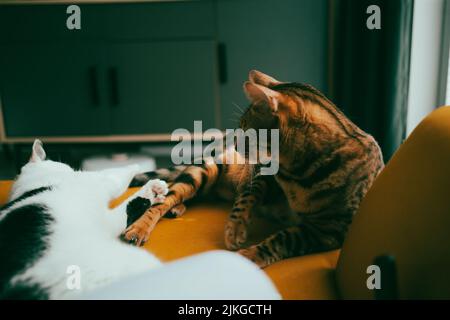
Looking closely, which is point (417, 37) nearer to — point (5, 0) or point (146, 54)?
point (146, 54)

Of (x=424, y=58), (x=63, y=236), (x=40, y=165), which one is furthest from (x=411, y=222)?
(x=424, y=58)

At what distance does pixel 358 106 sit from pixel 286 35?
623 mm

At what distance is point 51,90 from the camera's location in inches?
94.0

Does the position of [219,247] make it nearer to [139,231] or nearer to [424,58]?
[139,231]

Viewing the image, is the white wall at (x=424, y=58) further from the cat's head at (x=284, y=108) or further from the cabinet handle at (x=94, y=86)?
the cabinet handle at (x=94, y=86)

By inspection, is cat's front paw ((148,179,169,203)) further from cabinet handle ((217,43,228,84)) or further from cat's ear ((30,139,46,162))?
cabinet handle ((217,43,228,84))

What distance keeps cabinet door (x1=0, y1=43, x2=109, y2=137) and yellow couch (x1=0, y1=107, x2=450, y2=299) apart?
69.3 inches

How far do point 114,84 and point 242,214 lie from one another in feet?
5.47

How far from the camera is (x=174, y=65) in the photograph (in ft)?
7.54

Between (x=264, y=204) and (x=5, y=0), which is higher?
(x=5, y=0)

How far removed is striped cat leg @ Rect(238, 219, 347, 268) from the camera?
2.57ft

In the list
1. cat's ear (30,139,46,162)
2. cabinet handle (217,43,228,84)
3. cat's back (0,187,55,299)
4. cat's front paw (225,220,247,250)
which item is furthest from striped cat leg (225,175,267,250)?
cabinet handle (217,43,228,84)

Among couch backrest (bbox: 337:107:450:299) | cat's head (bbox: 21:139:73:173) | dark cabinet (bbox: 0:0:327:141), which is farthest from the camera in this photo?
dark cabinet (bbox: 0:0:327:141)

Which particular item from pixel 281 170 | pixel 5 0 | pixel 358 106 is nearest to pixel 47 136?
pixel 5 0
